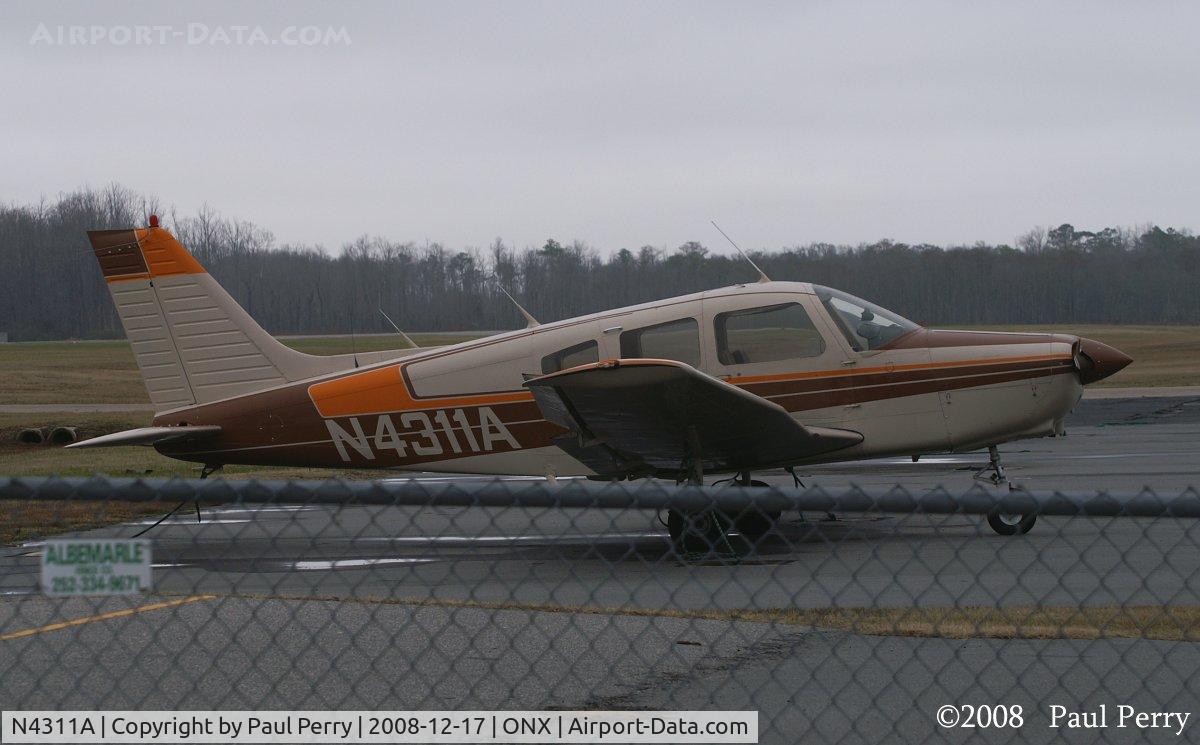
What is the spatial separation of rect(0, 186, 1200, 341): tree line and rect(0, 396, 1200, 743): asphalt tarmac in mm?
9967

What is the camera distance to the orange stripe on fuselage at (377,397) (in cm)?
1053

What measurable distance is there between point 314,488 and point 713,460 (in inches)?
276

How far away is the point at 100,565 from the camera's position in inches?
116

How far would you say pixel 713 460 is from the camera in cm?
995

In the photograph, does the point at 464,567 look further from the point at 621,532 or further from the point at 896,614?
the point at 896,614

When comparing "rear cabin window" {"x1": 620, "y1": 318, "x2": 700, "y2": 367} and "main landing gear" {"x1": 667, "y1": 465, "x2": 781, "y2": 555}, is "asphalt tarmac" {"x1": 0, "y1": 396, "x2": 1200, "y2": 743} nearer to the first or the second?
"main landing gear" {"x1": 667, "y1": 465, "x2": 781, "y2": 555}

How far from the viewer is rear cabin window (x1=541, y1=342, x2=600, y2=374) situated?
33.5 feet

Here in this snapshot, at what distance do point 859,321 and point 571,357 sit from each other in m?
2.64

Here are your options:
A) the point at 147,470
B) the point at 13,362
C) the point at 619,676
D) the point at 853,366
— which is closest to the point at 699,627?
the point at 619,676

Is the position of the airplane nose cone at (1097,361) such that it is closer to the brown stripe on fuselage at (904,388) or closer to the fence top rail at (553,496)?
the brown stripe on fuselage at (904,388)

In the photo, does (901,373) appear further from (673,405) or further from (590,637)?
(590,637)

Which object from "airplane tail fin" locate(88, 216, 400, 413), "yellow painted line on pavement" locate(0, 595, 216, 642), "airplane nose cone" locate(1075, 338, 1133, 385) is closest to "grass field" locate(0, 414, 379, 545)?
"yellow painted line on pavement" locate(0, 595, 216, 642)
